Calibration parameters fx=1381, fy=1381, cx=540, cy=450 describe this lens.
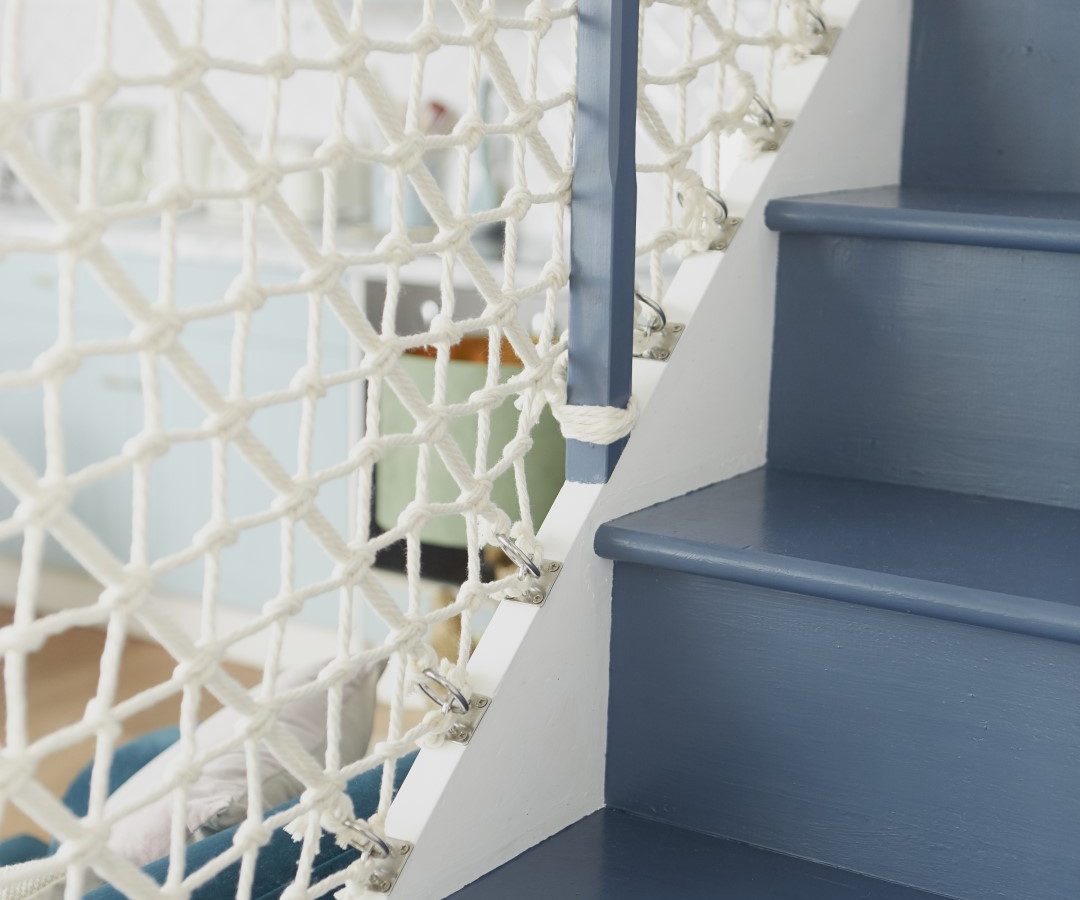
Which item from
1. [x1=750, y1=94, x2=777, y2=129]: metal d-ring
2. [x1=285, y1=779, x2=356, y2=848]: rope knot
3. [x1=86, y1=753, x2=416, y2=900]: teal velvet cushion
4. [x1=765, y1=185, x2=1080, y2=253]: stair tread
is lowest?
[x1=86, y1=753, x2=416, y2=900]: teal velvet cushion

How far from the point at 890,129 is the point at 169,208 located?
0.76 m

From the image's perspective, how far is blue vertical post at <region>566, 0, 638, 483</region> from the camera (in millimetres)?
938

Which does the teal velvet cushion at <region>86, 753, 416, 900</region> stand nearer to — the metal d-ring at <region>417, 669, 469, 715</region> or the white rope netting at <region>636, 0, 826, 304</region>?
the metal d-ring at <region>417, 669, 469, 715</region>

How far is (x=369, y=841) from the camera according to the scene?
0.87 meters

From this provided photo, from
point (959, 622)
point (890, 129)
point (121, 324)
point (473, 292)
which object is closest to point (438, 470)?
point (473, 292)

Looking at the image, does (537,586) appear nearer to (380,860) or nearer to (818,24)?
(380,860)

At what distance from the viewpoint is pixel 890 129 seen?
4.08 feet

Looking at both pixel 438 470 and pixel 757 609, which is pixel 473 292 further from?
pixel 757 609

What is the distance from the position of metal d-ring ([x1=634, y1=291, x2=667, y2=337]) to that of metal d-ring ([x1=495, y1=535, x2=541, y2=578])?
205 millimetres

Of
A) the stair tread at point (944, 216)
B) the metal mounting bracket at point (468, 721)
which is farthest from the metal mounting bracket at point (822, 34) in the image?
the metal mounting bracket at point (468, 721)

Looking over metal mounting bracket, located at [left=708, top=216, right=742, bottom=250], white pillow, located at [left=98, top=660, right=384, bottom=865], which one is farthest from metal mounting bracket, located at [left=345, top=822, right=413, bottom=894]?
metal mounting bracket, located at [left=708, top=216, right=742, bottom=250]

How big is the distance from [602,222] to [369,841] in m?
0.44

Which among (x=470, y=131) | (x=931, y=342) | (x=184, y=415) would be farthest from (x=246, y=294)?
(x=184, y=415)

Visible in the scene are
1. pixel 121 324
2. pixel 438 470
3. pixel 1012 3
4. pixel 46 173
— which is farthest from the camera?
pixel 121 324
